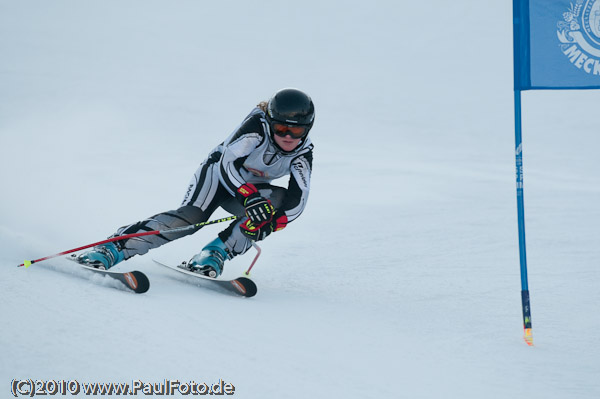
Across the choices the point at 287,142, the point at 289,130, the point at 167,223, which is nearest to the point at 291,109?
the point at 289,130

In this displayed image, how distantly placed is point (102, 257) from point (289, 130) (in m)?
1.52

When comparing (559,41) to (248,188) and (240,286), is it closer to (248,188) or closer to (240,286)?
(248,188)

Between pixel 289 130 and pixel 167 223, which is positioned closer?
pixel 289 130

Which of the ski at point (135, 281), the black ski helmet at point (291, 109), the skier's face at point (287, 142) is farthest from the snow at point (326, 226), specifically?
the black ski helmet at point (291, 109)

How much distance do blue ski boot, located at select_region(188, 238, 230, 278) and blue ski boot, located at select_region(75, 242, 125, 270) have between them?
1.71 feet

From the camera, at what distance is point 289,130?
4387 millimetres

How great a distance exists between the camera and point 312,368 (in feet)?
9.68

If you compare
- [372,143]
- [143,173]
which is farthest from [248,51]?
[143,173]

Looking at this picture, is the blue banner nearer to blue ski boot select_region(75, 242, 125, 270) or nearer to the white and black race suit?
the white and black race suit

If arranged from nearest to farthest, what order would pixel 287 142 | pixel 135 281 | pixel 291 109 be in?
pixel 135 281
pixel 291 109
pixel 287 142

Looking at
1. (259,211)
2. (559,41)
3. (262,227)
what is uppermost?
(559,41)

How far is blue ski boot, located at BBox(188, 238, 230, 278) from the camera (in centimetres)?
453

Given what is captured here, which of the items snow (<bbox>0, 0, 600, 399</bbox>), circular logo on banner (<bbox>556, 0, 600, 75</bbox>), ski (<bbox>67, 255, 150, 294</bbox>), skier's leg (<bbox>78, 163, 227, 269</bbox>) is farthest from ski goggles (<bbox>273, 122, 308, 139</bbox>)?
circular logo on banner (<bbox>556, 0, 600, 75</bbox>)

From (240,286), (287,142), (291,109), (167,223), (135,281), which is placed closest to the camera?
(135,281)
